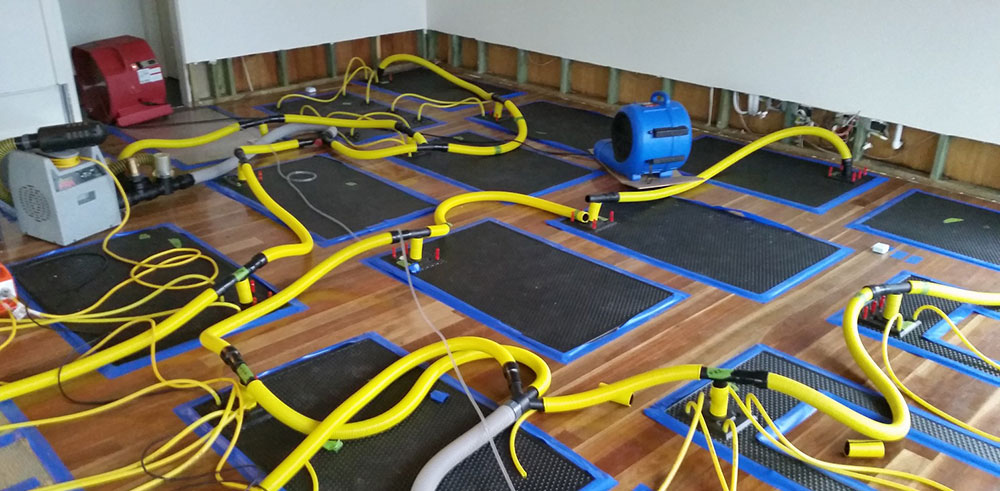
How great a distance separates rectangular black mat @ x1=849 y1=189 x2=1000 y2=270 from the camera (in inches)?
159

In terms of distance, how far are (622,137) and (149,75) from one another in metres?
3.38

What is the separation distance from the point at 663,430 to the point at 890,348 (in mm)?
1115

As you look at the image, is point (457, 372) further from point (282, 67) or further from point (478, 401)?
point (282, 67)

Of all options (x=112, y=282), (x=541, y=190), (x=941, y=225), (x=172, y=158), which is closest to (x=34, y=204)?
(x=112, y=282)

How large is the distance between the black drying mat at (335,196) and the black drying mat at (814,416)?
2074 mm

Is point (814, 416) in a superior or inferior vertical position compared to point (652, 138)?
inferior

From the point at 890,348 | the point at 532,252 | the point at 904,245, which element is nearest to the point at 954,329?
the point at 890,348

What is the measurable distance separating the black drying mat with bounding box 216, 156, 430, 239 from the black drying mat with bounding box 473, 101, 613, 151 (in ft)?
4.71

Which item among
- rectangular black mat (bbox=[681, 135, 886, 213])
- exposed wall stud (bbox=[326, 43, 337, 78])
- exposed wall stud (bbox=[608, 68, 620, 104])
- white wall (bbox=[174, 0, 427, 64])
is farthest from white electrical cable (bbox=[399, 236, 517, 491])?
exposed wall stud (bbox=[326, 43, 337, 78])

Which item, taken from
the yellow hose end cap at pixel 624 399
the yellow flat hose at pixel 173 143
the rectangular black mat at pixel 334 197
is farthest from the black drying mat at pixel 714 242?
the yellow flat hose at pixel 173 143

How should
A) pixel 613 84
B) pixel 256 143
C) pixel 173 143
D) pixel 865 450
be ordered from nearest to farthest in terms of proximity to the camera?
pixel 865 450
pixel 173 143
pixel 256 143
pixel 613 84

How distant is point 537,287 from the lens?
142 inches

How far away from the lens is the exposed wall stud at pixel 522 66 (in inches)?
276

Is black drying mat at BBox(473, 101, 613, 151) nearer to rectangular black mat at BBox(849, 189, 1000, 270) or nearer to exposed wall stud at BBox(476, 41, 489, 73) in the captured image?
exposed wall stud at BBox(476, 41, 489, 73)
